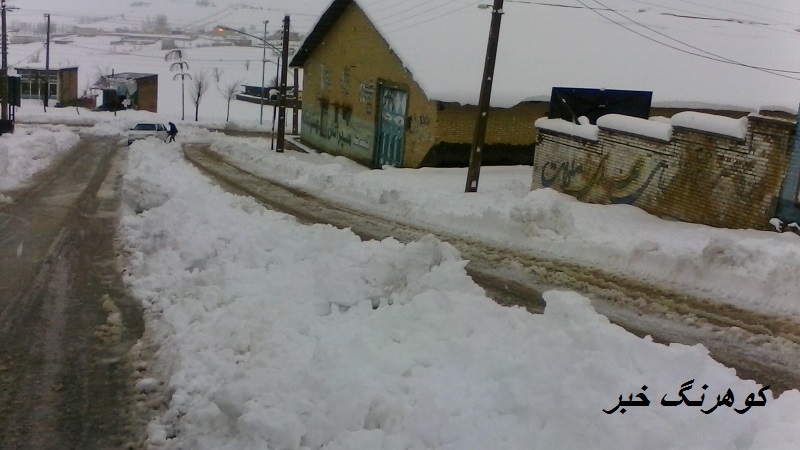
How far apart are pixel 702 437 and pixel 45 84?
Answer: 7471cm

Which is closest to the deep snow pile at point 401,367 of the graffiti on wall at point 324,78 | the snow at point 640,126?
the snow at point 640,126

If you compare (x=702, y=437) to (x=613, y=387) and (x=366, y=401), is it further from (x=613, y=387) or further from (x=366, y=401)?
(x=366, y=401)

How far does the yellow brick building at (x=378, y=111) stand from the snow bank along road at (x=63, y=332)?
12562mm

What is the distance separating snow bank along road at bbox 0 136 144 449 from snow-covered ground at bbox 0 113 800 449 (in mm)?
515

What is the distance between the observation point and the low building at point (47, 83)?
70.1m

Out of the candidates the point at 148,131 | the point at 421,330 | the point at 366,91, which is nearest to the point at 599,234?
the point at 421,330

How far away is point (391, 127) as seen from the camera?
29.6m

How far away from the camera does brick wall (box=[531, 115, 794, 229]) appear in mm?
14055

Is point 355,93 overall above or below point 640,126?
below

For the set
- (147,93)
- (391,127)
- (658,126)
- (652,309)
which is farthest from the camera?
(147,93)

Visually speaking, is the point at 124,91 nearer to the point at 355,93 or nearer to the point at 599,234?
the point at 355,93

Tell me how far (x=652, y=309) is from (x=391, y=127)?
2056 centimetres

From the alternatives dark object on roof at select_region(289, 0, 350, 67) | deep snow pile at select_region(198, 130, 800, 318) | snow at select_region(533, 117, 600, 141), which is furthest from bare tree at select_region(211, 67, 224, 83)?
snow at select_region(533, 117, 600, 141)

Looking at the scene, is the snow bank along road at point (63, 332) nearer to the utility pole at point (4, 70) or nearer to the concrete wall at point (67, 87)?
the utility pole at point (4, 70)
